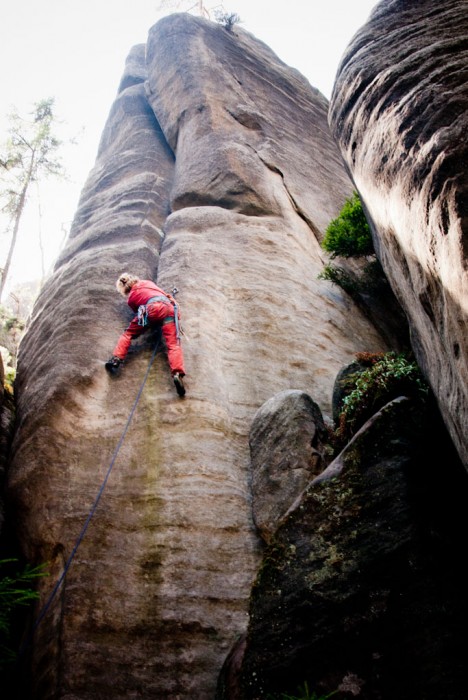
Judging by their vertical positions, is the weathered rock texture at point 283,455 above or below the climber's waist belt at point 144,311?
below

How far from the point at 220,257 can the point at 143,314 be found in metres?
2.91

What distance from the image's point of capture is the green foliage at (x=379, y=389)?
6172mm

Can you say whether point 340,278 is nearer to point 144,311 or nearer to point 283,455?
point 144,311

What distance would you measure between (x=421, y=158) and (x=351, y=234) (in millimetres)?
6765

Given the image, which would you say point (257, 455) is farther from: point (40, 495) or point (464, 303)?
point (464, 303)

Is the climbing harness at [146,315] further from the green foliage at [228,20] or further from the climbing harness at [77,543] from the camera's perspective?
the green foliage at [228,20]

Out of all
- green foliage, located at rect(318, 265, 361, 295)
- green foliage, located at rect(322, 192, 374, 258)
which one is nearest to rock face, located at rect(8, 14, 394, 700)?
green foliage, located at rect(318, 265, 361, 295)

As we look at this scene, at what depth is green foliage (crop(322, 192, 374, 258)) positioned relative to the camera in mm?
11164

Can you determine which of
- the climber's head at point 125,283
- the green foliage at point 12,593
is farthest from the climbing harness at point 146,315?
the green foliage at point 12,593

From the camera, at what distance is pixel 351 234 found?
11.3 meters

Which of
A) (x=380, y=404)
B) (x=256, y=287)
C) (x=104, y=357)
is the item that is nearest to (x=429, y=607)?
(x=380, y=404)

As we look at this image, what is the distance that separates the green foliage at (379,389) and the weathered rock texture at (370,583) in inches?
25.2

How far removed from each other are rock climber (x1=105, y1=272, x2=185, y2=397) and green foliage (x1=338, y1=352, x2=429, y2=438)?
2626mm

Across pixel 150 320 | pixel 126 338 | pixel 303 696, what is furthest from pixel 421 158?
pixel 126 338
